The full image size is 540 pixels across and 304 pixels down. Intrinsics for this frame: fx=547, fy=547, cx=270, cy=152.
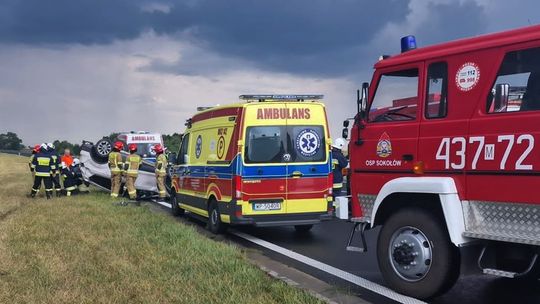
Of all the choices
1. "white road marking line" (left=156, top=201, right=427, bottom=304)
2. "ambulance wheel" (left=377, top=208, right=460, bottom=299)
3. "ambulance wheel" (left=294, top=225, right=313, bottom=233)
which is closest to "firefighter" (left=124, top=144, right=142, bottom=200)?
"white road marking line" (left=156, top=201, right=427, bottom=304)

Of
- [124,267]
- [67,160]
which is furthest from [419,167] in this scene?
[67,160]

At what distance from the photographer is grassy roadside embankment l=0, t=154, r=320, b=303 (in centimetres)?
523

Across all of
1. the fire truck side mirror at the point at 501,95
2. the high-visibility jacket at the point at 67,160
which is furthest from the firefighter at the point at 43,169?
the fire truck side mirror at the point at 501,95

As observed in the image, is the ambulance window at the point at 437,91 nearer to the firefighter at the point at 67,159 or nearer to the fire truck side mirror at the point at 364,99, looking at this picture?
the fire truck side mirror at the point at 364,99

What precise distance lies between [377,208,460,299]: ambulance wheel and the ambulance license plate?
3.69 m

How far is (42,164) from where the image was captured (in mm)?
17422

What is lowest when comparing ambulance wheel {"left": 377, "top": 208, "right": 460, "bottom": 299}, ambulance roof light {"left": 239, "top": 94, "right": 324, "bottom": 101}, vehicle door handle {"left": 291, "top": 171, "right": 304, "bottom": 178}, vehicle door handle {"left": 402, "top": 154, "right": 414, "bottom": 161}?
ambulance wheel {"left": 377, "top": 208, "right": 460, "bottom": 299}

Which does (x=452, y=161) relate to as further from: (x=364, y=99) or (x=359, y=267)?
(x=359, y=267)

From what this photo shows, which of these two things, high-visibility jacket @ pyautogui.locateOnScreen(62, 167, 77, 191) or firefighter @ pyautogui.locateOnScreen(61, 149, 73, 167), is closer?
high-visibility jacket @ pyautogui.locateOnScreen(62, 167, 77, 191)

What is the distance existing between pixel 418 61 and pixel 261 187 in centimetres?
440

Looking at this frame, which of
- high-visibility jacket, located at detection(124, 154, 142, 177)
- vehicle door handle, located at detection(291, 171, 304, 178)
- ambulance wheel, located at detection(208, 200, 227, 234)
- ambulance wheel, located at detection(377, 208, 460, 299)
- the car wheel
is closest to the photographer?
ambulance wheel, located at detection(377, 208, 460, 299)

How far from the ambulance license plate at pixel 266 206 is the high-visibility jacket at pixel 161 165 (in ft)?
25.2

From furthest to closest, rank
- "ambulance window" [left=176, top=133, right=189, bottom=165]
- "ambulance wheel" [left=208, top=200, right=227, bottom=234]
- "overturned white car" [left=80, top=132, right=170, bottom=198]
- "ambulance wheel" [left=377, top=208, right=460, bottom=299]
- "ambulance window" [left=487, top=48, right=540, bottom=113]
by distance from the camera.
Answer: "overturned white car" [left=80, top=132, right=170, bottom=198] → "ambulance window" [left=176, top=133, right=189, bottom=165] → "ambulance wheel" [left=208, top=200, right=227, bottom=234] → "ambulance wheel" [left=377, top=208, right=460, bottom=299] → "ambulance window" [left=487, top=48, right=540, bottom=113]

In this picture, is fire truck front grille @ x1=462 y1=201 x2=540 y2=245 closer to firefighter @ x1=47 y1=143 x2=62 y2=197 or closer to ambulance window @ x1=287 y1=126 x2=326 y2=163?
ambulance window @ x1=287 y1=126 x2=326 y2=163
